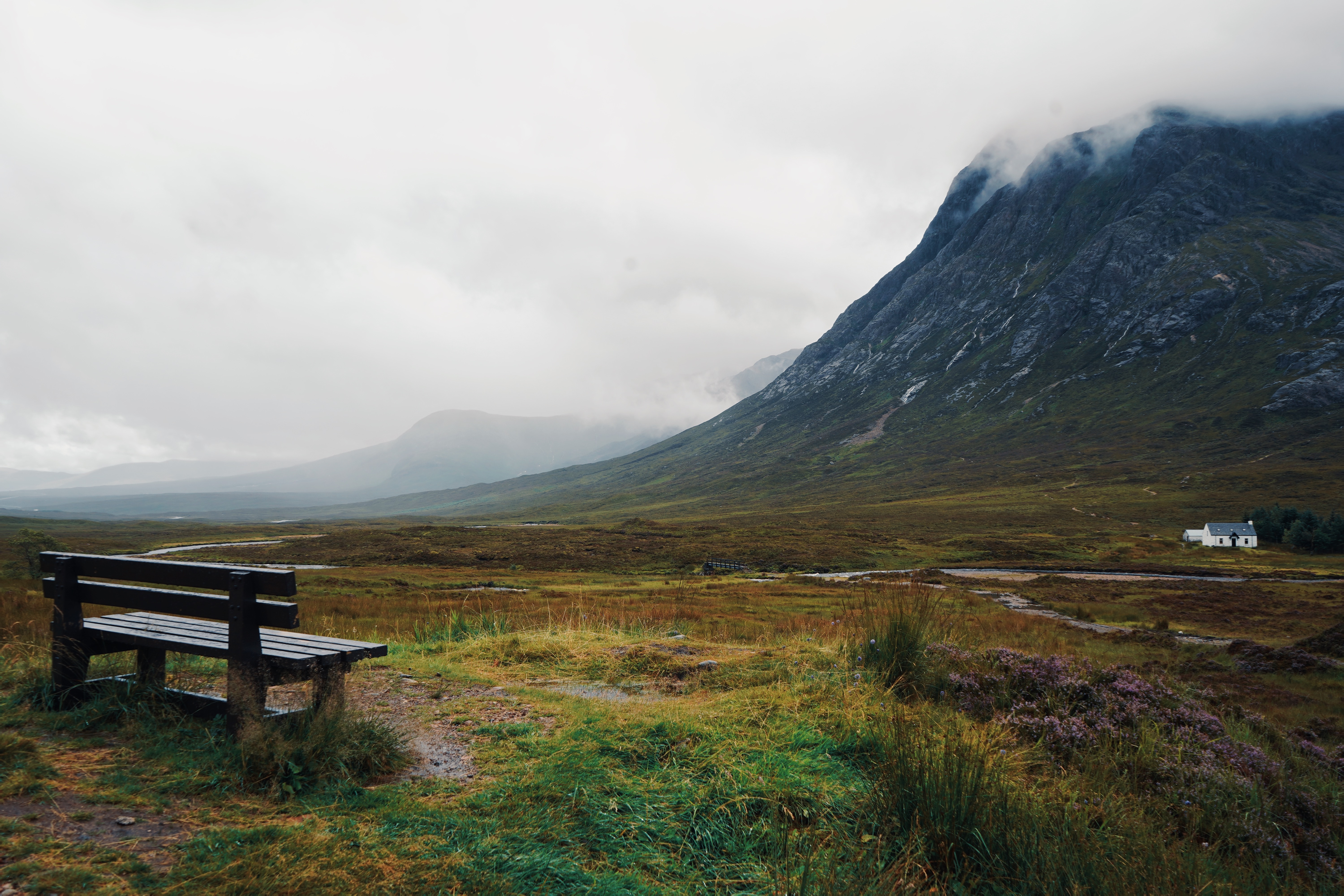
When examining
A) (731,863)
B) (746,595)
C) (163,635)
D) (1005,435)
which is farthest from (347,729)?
(1005,435)

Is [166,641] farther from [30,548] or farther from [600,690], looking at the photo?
[30,548]

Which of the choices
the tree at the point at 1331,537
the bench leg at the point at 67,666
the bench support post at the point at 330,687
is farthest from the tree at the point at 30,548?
the tree at the point at 1331,537

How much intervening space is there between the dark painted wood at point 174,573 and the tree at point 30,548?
36329 mm

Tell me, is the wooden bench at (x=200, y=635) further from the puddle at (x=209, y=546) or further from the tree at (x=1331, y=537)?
the tree at (x=1331, y=537)

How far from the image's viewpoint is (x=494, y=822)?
13.1 feet

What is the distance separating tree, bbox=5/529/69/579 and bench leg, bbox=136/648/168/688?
36.1 meters

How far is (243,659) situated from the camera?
15.7 ft

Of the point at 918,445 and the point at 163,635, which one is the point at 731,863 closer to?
the point at 163,635

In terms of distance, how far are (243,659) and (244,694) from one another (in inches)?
11.0

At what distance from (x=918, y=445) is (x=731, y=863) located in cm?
19552

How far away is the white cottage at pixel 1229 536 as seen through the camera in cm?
6912

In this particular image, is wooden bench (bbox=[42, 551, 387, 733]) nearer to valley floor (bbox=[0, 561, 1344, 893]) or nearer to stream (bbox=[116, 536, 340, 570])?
valley floor (bbox=[0, 561, 1344, 893])

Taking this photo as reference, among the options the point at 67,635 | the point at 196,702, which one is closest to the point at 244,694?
the point at 196,702

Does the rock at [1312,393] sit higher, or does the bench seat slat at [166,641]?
the rock at [1312,393]
